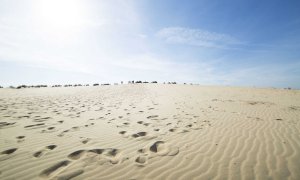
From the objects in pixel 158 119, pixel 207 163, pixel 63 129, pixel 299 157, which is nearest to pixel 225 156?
pixel 207 163

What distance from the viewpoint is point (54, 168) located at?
3316 millimetres

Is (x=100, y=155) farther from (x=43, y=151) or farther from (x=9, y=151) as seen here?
(x=9, y=151)

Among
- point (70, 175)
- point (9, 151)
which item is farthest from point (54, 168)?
point (9, 151)

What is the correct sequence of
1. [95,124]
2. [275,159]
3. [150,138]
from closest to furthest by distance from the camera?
[275,159], [150,138], [95,124]

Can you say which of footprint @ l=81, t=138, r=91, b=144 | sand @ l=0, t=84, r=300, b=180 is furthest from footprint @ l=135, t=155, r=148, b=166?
footprint @ l=81, t=138, r=91, b=144

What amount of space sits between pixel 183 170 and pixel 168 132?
Answer: 215 centimetres

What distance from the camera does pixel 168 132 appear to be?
557 centimetres

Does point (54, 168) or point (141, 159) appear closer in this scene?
point (54, 168)

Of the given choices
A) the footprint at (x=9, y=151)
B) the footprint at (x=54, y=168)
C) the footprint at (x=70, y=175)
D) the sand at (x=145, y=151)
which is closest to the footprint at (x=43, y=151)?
the sand at (x=145, y=151)

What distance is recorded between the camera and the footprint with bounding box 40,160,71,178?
124 inches

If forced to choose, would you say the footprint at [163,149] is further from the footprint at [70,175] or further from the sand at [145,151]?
the footprint at [70,175]

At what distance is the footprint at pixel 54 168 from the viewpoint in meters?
3.14

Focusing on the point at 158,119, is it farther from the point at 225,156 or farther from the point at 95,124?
the point at 225,156

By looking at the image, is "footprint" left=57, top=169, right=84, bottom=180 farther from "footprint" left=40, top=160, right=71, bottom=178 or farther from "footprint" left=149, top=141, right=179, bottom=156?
"footprint" left=149, top=141, right=179, bottom=156
